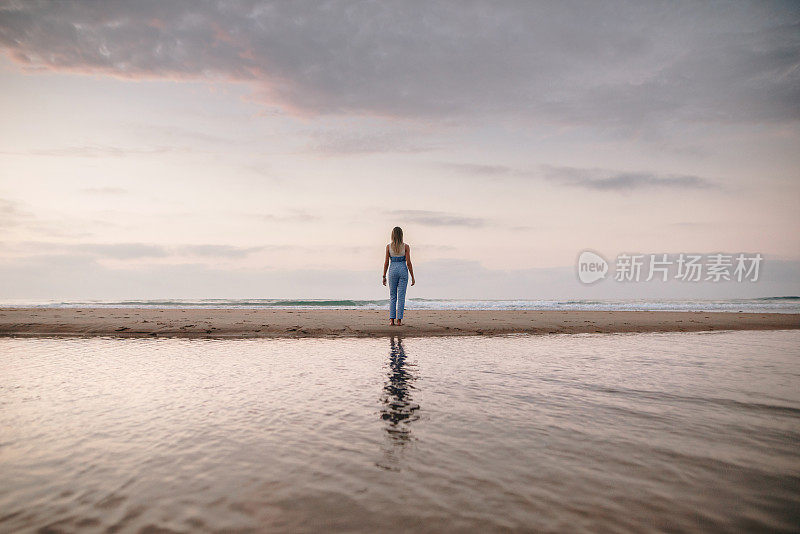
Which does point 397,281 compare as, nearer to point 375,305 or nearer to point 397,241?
point 397,241

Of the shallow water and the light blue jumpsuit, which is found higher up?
the light blue jumpsuit

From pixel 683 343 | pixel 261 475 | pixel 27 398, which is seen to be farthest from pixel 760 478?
pixel 683 343

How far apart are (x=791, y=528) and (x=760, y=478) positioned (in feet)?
2.35

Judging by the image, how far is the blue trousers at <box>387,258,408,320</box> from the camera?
1426 cm

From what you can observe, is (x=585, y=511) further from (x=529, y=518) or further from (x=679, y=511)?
(x=679, y=511)

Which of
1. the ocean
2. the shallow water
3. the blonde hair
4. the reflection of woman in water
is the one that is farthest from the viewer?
the ocean

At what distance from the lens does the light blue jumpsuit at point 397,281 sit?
14.3m

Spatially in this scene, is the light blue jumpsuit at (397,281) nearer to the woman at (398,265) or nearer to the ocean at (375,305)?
the woman at (398,265)

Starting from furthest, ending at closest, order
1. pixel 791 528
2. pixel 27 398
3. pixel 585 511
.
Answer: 1. pixel 27 398
2. pixel 585 511
3. pixel 791 528

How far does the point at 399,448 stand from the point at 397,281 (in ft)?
36.1

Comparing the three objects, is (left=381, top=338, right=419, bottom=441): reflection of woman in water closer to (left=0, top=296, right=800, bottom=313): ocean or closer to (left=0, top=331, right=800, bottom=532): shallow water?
(left=0, top=331, right=800, bottom=532): shallow water

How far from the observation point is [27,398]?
195 inches

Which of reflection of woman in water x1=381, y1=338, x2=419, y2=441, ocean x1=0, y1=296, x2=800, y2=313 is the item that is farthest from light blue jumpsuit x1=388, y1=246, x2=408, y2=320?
ocean x1=0, y1=296, x2=800, y2=313

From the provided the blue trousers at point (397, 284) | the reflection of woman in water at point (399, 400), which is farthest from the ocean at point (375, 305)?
the reflection of woman in water at point (399, 400)
